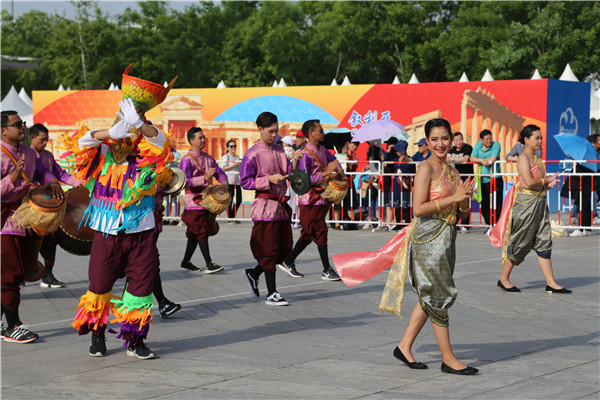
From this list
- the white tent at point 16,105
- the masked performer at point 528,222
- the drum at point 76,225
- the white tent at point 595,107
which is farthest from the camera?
the white tent at point 16,105

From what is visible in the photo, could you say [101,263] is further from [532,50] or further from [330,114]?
[532,50]

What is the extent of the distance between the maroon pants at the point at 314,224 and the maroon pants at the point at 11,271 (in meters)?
3.90

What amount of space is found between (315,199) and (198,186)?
1.49 metres

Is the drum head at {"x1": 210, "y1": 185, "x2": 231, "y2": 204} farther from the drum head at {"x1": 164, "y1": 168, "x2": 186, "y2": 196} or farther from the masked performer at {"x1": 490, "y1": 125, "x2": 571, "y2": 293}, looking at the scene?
the masked performer at {"x1": 490, "y1": 125, "x2": 571, "y2": 293}

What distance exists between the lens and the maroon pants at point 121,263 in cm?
651

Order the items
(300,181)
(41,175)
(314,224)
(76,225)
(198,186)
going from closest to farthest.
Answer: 1. (41,175)
2. (76,225)
3. (300,181)
4. (314,224)
5. (198,186)

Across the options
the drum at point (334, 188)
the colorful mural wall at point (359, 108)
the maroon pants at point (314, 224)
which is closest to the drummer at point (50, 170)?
the maroon pants at point (314, 224)

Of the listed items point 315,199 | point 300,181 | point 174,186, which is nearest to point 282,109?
point 315,199

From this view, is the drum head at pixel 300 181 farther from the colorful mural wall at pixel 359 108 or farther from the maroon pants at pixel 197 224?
the colorful mural wall at pixel 359 108

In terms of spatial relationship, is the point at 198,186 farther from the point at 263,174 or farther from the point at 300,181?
the point at 263,174

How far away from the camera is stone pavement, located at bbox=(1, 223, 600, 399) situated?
5.62 m

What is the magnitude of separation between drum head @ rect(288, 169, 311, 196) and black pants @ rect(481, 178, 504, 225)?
732 centimetres

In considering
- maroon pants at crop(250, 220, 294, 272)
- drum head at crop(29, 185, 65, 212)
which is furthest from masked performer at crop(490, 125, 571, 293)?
drum head at crop(29, 185, 65, 212)

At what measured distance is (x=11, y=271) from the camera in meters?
7.52
